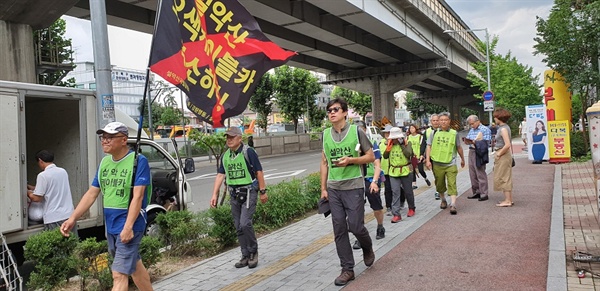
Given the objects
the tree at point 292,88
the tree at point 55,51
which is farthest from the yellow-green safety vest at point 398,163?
the tree at point 292,88

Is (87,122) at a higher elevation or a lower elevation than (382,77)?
lower

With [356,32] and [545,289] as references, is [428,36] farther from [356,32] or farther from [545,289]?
[545,289]

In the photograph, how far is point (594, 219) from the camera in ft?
22.4

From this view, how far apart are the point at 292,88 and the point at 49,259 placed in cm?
3971

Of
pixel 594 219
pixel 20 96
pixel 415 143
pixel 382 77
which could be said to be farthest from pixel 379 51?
pixel 20 96

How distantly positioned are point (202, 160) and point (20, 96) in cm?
2865

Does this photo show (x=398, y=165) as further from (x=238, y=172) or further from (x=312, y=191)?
(x=238, y=172)

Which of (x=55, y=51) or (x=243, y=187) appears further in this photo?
(x=55, y=51)

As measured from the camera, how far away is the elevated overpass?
1867 centimetres

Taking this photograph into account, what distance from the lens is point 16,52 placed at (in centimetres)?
1376

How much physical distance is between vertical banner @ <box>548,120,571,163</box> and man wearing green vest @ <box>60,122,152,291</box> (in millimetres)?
14565

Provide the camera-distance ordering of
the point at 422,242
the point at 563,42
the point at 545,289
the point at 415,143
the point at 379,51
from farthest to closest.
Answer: the point at 379,51 → the point at 563,42 → the point at 415,143 → the point at 422,242 → the point at 545,289

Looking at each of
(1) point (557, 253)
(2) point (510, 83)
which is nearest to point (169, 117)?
(2) point (510, 83)

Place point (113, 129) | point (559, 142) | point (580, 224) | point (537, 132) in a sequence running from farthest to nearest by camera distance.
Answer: point (537, 132), point (559, 142), point (580, 224), point (113, 129)
